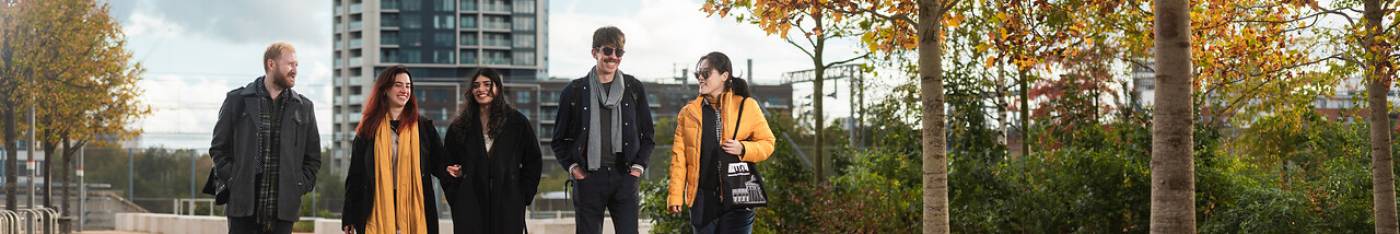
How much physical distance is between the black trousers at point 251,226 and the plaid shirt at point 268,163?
34mm

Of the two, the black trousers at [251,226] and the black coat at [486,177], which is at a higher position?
the black coat at [486,177]

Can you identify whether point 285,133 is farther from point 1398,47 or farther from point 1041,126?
point 1041,126

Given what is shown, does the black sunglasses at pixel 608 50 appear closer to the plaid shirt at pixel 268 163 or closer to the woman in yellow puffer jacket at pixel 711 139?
the woman in yellow puffer jacket at pixel 711 139

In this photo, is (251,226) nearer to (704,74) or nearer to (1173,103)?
(704,74)

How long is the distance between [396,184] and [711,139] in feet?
4.98

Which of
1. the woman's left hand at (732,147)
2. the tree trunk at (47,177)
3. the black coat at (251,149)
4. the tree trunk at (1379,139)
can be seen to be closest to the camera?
the black coat at (251,149)

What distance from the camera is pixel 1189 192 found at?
7566 mm

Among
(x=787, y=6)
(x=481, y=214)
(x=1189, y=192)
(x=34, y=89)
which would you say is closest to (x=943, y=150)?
(x=787, y=6)

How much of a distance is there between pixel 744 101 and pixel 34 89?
A: 886 inches

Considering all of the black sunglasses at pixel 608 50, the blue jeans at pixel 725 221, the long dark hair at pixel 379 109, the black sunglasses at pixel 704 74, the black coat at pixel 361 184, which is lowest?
the blue jeans at pixel 725 221

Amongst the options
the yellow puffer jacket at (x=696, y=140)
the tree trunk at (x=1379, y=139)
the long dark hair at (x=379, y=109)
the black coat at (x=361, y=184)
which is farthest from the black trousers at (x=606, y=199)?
the tree trunk at (x=1379, y=139)

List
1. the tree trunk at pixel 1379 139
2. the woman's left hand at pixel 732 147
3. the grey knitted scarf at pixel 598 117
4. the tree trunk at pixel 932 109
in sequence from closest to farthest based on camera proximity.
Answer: the woman's left hand at pixel 732 147
the grey knitted scarf at pixel 598 117
the tree trunk at pixel 932 109
the tree trunk at pixel 1379 139

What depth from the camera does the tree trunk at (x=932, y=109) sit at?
9.76 m

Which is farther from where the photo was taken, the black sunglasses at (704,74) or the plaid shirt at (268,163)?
the black sunglasses at (704,74)
